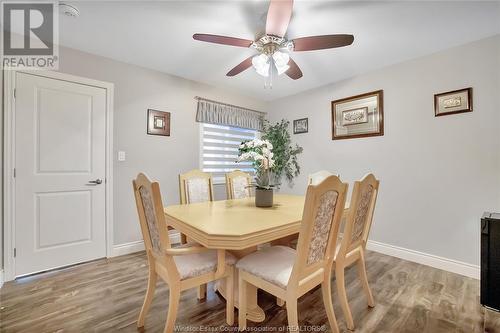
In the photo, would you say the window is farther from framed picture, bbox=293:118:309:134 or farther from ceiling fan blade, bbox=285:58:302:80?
ceiling fan blade, bbox=285:58:302:80

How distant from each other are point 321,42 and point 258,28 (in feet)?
2.09

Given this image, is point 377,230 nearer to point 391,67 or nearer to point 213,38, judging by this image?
point 391,67

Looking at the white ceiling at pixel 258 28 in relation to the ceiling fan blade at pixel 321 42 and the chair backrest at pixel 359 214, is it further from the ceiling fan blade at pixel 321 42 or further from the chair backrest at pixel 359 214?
the chair backrest at pixel 359 214

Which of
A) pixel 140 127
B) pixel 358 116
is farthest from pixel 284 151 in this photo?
pixel 140 127

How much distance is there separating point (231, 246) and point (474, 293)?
2.30m

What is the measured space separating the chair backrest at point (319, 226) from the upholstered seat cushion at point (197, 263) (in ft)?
1.74

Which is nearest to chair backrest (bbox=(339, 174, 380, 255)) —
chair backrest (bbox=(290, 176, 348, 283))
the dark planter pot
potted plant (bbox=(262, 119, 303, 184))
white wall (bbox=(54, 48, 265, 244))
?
chair backrest (bbox=(290, 176, 348, 283))

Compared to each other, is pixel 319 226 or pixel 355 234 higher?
pixel 319 226

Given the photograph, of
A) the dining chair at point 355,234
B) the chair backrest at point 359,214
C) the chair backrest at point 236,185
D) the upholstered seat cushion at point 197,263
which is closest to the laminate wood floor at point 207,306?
the dining chair at point 355,234

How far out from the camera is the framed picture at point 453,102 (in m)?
2.27

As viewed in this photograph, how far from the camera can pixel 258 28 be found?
2021 millimetres

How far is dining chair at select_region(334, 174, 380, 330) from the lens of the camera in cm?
146

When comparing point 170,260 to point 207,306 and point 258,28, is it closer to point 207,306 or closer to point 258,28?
point 207,306

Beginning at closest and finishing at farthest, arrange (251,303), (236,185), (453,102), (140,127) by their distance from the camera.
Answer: (251,303), (453,102), (236,185), (140,127)
